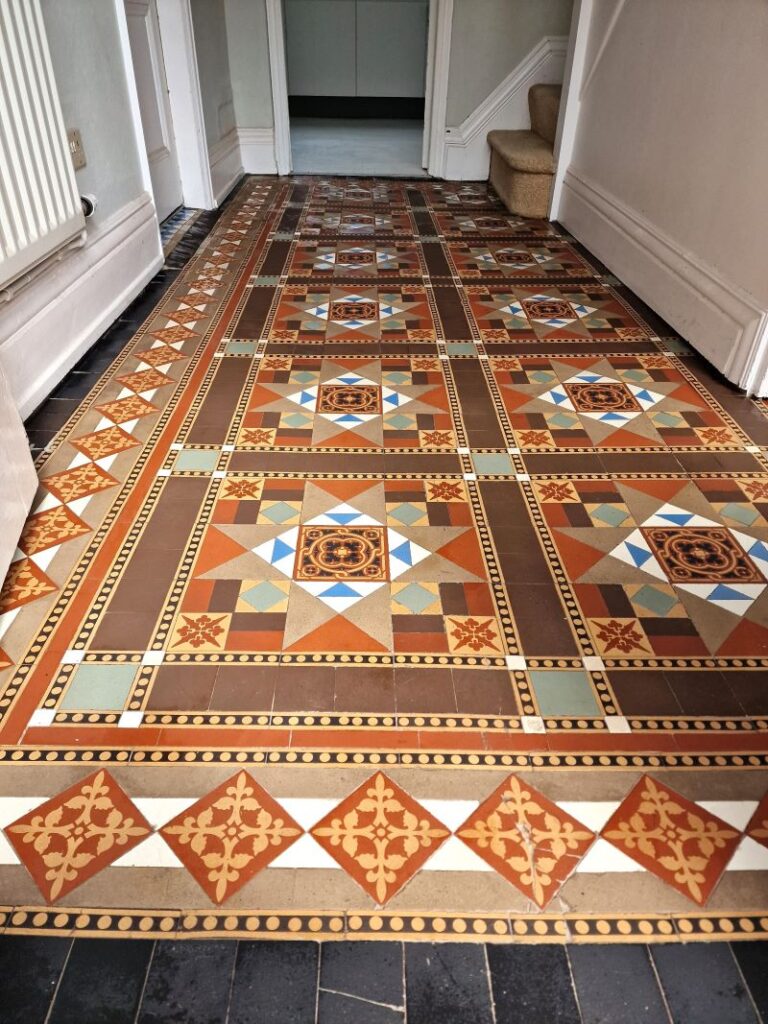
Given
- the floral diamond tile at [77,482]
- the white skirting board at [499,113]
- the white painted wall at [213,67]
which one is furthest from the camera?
the white skirting board at [499,113]

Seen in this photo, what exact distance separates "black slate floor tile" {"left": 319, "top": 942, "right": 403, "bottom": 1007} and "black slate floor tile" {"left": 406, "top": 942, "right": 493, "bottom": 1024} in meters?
0.02

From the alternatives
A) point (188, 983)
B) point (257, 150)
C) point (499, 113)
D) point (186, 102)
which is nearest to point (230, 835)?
point (188, 983)

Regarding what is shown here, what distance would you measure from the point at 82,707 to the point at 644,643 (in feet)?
4.42

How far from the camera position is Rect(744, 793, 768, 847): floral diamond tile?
4.58ft

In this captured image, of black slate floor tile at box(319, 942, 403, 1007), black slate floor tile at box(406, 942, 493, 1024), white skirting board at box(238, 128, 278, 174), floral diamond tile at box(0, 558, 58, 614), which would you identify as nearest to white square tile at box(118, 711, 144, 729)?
floral diamond tile at box(0, 558, 58, 614)

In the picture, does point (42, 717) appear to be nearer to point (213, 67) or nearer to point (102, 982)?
point (102, 982)

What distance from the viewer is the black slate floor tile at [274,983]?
1145mm

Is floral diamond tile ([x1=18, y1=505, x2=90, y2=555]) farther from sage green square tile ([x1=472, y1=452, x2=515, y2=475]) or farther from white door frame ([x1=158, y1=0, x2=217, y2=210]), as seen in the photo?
white door frame ([x1=158, y1=0, x2=217, y2=210])

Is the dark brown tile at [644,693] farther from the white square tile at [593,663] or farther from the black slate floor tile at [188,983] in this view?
the black slate floor tile at [188,983]

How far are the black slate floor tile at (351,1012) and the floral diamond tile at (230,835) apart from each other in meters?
0.25

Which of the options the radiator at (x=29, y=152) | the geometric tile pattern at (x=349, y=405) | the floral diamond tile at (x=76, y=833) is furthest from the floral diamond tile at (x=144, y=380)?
the floral diamond tile at (x=76, y=833)

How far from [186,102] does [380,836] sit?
5602mm

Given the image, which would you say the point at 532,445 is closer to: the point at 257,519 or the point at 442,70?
the point at 257,519

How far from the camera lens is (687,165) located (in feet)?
11.2
